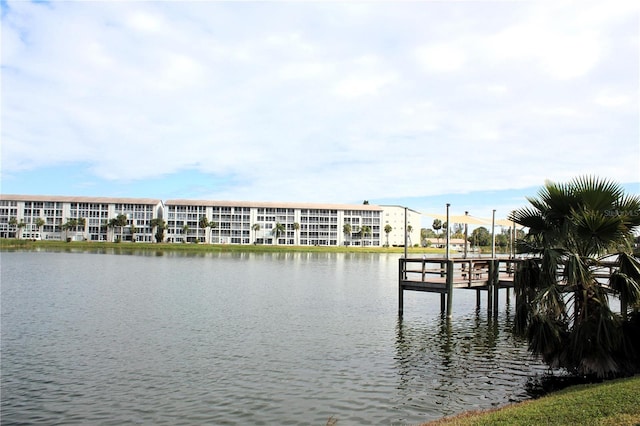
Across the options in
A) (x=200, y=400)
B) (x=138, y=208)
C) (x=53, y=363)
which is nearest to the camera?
(x=200, y=400)

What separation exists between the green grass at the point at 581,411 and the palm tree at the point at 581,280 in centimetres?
201

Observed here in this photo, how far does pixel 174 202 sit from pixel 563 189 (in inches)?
6104

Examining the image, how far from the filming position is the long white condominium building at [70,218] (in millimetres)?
153500

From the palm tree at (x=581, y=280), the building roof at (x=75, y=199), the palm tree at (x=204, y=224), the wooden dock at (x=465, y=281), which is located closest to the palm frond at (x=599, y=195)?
the palm tree at (x=581, y=280)

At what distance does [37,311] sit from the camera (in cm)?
2722

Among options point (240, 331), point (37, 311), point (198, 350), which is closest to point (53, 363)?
point (198, 350)

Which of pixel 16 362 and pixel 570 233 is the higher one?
pixel 570 233

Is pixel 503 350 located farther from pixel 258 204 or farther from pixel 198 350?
pixel 258 204

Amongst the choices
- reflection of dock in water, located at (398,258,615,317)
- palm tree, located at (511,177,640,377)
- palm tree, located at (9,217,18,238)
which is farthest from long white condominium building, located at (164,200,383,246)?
palm tree, located at (511,177,640,377)

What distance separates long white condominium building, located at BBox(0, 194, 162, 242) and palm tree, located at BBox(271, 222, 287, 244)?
36.8m

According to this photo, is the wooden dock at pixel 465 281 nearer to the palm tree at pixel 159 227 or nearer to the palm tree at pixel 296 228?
the palm tree at pixel 296 228

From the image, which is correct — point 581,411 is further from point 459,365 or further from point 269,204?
point 269,204

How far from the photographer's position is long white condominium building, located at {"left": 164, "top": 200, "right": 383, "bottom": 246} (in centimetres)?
15988

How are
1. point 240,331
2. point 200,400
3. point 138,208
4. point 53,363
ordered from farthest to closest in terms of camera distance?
point 138,208, point 240,331, point 53,363, point 200,400
